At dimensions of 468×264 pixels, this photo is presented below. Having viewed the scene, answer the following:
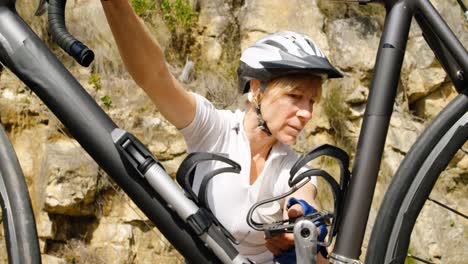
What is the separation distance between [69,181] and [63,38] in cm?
339

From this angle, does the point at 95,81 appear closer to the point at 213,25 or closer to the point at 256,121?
the point at 213,25

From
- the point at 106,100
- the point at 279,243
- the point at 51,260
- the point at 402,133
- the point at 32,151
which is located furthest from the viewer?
the point at 402,133

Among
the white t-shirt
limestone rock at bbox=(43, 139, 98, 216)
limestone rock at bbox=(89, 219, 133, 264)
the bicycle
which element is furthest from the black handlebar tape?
limestone rock at bbox=(89, 219, 133, 264)

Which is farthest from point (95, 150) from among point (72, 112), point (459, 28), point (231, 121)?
point (459, 28)

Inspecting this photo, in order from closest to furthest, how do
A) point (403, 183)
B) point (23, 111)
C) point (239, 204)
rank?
point (403, 183) < point (239, 204) < point (23, 111)

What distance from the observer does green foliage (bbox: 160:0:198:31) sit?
552 centimetres

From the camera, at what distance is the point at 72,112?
51.2 inches

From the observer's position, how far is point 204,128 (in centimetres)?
167

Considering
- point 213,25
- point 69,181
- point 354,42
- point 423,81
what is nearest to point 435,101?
point 423,81

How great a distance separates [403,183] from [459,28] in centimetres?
427

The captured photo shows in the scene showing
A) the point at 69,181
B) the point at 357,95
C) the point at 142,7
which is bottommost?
the point at 357,95

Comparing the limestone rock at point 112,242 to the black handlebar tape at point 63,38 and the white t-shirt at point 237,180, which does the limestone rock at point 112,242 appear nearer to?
the white t-shirt at point 237,180

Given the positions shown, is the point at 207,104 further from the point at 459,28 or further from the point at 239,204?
the point at 459,28

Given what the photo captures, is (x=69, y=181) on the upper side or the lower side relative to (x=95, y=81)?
lower
